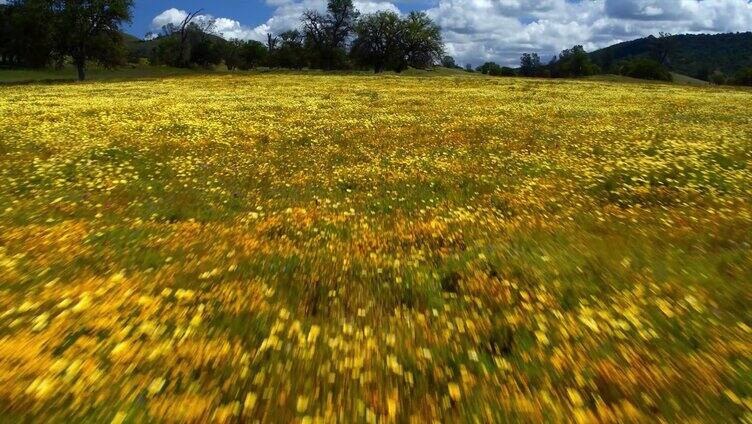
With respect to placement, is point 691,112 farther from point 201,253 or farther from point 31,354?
point 31,354

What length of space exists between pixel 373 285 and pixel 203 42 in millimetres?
149512

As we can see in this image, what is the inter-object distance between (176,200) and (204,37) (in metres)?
144

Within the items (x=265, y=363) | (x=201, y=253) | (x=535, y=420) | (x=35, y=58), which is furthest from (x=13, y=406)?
(x=35, y=58)

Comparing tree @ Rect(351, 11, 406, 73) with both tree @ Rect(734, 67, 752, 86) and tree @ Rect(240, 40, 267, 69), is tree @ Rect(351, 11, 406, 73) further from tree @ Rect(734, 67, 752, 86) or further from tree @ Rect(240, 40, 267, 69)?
tree @ Rect(734, 67, 752, 86)

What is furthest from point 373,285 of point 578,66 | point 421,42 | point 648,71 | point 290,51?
point 578,66

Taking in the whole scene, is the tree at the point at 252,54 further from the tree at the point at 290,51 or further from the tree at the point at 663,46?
the tree at the point at 663,46

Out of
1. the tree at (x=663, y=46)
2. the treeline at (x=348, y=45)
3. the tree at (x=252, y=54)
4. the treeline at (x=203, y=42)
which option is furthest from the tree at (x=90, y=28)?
the tree at (x=663, y=46)

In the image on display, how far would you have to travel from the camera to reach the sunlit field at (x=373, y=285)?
5449 mm

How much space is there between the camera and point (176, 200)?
43.9 ft

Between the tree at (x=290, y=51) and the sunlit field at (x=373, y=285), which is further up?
the tree at (x=290, y=51)

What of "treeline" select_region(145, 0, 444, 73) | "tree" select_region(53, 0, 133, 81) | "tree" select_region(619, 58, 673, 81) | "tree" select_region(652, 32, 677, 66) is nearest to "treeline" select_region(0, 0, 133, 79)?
"tree" select_region(53, 0, 133, 81)

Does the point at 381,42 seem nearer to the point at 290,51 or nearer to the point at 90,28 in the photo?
the point at 290,51

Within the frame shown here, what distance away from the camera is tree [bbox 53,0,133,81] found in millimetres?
72281

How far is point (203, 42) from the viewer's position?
5512 inches
